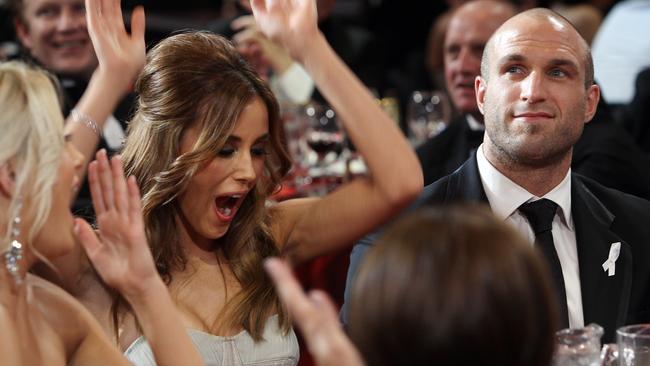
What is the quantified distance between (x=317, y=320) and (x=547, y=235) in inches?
52.0

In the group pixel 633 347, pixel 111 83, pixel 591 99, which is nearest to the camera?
pixel 633 347

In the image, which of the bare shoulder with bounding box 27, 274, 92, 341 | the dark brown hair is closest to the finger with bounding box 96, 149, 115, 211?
the bare shoulder with bounding box 27, 274, 92, 341

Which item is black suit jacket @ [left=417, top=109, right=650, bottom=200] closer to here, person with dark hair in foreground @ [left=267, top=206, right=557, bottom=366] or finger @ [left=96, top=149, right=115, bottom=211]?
finger @ [left=96, top=149, right=115, bottom=211]

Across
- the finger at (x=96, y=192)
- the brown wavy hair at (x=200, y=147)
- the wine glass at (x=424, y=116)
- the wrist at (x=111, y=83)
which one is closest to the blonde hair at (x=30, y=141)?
the finger at (x=96, y=192)

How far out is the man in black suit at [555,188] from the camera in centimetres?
269

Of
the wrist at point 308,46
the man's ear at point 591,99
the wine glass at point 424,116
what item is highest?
the wrist at point 308,46

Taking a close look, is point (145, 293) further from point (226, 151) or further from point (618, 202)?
point (618, 202)

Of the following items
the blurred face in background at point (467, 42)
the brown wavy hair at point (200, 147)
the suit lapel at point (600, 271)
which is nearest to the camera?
the brown wavy hair at point (200, 147)

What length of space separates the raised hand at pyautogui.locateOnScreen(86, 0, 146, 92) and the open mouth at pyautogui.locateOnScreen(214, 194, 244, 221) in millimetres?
348

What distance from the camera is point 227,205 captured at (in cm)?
264

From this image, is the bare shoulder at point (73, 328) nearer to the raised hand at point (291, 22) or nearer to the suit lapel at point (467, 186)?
the raised hand at point (291, 22)

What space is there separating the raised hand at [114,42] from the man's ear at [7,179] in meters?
0.57

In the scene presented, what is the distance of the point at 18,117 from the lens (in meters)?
1.90

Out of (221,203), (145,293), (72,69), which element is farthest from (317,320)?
(72,69)
